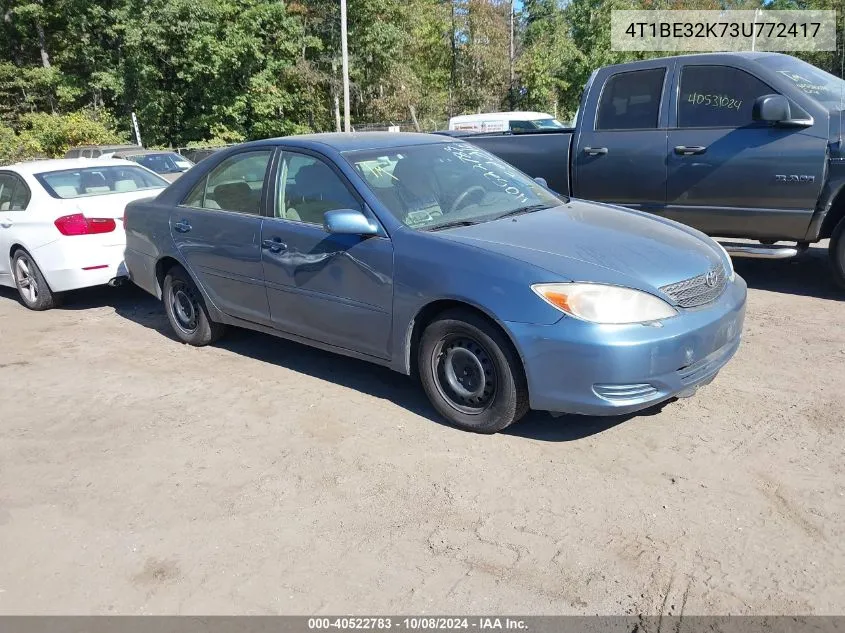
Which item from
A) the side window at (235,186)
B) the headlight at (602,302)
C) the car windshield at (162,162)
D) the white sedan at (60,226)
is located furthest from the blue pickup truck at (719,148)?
the car windshield at (162,162)

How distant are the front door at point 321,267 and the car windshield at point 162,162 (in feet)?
56.5

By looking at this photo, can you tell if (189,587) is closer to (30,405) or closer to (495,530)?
(495,530)

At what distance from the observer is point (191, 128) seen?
127 ft

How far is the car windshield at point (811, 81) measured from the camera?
632cm

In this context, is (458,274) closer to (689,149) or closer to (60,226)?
(689,149)

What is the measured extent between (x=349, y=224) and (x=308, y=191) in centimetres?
70

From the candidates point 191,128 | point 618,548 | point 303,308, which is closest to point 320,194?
point 303,308

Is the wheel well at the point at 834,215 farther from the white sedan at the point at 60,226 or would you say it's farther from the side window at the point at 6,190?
the side window at the point at 6,190

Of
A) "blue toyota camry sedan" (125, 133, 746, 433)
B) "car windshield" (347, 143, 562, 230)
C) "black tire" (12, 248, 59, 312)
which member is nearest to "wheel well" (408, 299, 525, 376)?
"blue toyota camry sedan" (125, 133, 746, 433)

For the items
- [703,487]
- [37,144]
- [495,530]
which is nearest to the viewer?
[495,530]

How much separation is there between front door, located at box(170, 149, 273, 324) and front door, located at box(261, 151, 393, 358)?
15 centimetres

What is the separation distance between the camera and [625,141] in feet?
22.9

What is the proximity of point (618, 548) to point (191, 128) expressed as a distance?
39.4 meters

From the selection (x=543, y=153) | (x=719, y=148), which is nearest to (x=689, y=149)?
(x=719, y=148)
